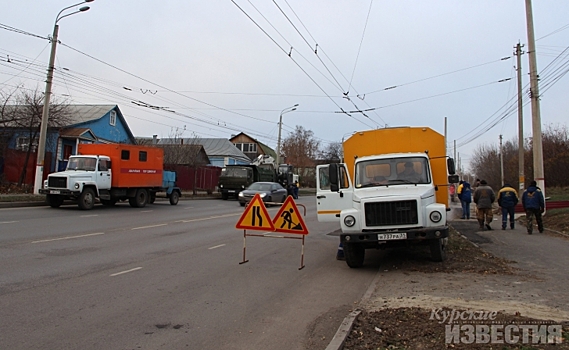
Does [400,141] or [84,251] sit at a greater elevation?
[400,141]

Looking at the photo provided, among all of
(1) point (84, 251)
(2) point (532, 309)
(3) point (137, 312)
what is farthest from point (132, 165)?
(2) point (532, 309)

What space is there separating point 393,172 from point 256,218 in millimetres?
3114

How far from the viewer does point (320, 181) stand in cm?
1101

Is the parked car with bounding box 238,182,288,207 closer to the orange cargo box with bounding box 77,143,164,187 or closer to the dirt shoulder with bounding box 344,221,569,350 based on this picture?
the orange cargo box with bounding box 77,143,164,187

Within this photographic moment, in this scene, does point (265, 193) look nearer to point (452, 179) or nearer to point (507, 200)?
point (507, 200)

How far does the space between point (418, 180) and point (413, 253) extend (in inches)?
80.7

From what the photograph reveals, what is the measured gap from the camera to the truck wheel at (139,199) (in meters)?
23.2

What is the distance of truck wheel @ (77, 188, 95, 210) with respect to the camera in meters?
19.8

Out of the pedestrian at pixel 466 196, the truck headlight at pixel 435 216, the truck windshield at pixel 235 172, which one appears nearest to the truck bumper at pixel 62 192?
the truck windshield at pixel 235 172

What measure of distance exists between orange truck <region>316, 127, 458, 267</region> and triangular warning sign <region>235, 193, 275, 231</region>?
152 centimetres

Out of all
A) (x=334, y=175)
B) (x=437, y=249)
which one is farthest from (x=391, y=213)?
(x=334, y=175)

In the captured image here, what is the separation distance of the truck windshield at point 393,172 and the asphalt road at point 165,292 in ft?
6.39

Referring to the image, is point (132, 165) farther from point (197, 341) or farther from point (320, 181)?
point (197, 341)

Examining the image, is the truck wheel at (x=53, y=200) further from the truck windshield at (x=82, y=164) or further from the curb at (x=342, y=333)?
the curb at (x=342, y=333)
